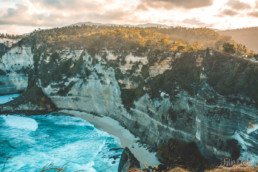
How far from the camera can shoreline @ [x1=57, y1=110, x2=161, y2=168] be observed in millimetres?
31172

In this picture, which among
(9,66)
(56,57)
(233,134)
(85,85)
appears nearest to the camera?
(233,134)

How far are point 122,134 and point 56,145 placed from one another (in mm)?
13638

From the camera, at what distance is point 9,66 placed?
255 ft

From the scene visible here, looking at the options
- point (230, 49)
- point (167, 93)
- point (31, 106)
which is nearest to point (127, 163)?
point (167, 93)

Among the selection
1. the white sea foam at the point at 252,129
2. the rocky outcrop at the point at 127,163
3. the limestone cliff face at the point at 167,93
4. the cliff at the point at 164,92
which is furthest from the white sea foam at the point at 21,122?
the white sea foam at the point at 252,129

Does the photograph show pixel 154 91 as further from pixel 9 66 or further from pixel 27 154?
pixel 9 66

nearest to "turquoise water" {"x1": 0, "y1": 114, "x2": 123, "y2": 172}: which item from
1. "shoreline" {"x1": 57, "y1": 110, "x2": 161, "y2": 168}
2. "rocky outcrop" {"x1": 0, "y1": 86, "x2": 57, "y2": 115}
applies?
"shoreline" {"x1": 57, "y1": 110, "x2": 161, "y2": 168}

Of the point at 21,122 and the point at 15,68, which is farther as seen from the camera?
the point at 15,68

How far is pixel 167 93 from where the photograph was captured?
33.6 meters

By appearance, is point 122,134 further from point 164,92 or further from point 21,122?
point 21,122

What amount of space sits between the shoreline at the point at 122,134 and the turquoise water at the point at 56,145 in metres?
1.42

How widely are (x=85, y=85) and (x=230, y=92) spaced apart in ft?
128

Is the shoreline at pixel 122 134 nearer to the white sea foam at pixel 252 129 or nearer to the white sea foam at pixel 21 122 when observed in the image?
the white sea foam at pixel 21 122

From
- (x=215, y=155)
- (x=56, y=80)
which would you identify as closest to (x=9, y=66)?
(x=56, y=80)
